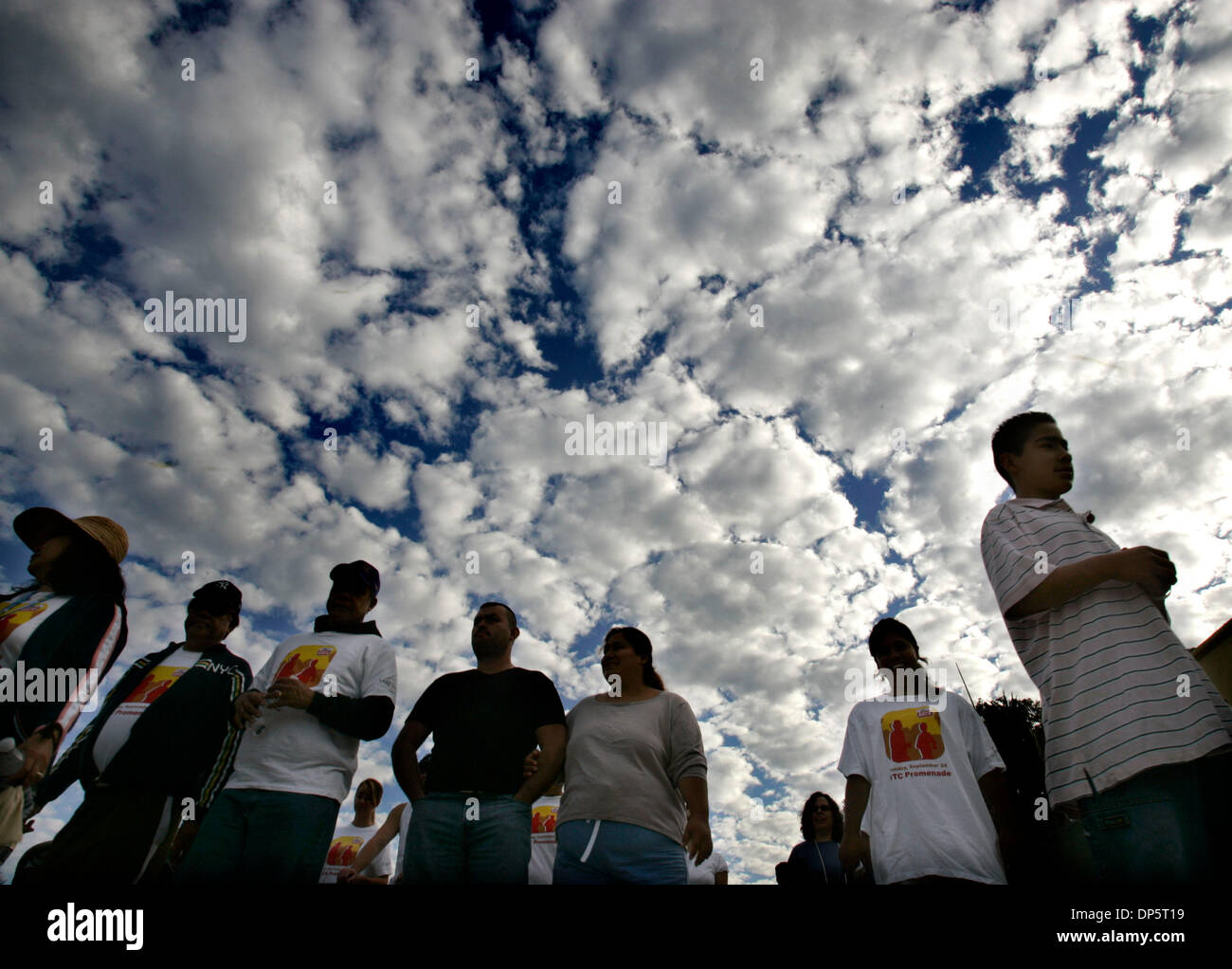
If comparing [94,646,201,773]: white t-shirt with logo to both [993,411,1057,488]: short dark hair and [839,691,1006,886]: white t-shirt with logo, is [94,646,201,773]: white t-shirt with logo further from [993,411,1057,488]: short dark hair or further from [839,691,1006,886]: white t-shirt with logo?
[993,411,1057,488]: short dark hair

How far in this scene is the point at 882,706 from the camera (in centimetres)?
425

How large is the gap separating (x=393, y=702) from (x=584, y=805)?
51.9 inches

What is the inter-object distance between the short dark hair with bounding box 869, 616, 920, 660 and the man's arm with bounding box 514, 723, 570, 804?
2.17m

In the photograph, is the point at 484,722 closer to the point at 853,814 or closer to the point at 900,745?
the point at 853,814

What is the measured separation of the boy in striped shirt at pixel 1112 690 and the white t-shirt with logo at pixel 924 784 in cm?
86

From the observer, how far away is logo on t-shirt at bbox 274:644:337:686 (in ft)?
13.4

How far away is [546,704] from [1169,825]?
295 centimetres

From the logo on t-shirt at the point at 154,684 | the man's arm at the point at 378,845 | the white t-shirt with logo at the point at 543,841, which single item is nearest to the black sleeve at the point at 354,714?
the logo on t-shirt at the point at 154,684

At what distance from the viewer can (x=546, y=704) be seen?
4.10 meters

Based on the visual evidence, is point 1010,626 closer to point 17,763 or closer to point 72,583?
point 17,763

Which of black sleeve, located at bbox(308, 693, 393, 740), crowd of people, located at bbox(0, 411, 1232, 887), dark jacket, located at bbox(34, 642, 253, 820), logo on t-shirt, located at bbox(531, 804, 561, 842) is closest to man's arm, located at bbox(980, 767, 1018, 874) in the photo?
crowd of people, located at bbox(0, 411, 1232, 887)

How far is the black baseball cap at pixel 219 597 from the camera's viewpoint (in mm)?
4672

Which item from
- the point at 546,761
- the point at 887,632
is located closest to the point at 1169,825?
the point at 887,632
